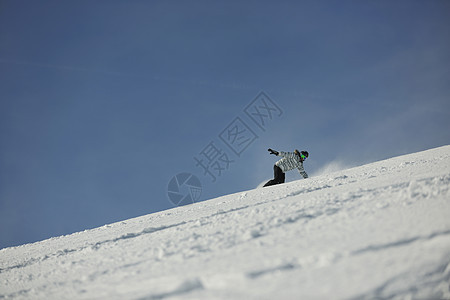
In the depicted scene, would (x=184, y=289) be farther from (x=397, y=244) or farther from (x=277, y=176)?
(x=277, y=176)

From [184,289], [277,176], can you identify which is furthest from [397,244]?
[277,176]

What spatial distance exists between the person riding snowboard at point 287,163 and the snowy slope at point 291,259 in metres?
5.33

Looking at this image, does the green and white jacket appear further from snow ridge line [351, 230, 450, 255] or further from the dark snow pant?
snow ridge line [351, 230, 450, 255]

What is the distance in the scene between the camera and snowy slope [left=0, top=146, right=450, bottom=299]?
121cm

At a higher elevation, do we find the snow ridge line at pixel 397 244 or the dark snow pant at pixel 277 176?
the dark snow pant at pixel 277 176

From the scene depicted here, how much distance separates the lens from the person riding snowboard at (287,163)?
7797mm

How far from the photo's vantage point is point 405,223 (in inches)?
62.9

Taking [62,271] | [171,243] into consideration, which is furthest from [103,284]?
[62,271]

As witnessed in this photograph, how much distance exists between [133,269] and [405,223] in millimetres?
1630

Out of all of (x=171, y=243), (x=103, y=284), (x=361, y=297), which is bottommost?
(x=361, y=297)

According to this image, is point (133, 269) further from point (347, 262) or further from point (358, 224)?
point (358, 224)

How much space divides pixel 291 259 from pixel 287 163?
262 inches

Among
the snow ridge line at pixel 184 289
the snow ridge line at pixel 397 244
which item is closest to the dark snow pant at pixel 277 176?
the snow ridge line at pixel 397 244

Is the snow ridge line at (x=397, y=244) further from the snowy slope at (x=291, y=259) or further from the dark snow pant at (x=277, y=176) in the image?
the dark snow pant at (x=277, y=176)
